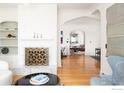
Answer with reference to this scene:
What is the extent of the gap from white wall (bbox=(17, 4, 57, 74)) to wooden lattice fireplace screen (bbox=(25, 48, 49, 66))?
0.20 meters

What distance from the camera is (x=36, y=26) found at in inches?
239

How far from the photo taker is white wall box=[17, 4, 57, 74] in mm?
6027

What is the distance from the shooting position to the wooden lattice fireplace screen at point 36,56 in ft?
19.4

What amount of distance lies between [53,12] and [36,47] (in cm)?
144

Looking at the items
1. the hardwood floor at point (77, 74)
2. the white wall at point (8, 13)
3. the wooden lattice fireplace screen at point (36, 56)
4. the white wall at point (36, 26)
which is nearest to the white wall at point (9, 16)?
the white wall at point (8, 13)

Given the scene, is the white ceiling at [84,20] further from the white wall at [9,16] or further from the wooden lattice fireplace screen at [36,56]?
the wooden lattice fireplace screen at [36,56]

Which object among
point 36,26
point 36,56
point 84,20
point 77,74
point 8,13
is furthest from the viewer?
point 84,20

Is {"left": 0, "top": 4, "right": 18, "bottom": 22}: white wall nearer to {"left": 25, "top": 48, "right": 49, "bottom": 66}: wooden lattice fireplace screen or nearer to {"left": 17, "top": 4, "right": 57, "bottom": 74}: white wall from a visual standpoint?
{"left": 17, "top": 4, "right": 57, "bottom": 74}: white wall

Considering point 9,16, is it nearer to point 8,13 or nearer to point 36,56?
point 8,13

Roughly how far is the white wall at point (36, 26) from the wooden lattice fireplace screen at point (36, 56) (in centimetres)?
20

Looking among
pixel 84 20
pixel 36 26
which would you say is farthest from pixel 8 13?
pixel 84 20

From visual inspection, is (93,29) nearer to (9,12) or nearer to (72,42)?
(72,42)

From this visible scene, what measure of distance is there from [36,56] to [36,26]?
A: 3.66 ft

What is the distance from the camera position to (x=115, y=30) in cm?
377
